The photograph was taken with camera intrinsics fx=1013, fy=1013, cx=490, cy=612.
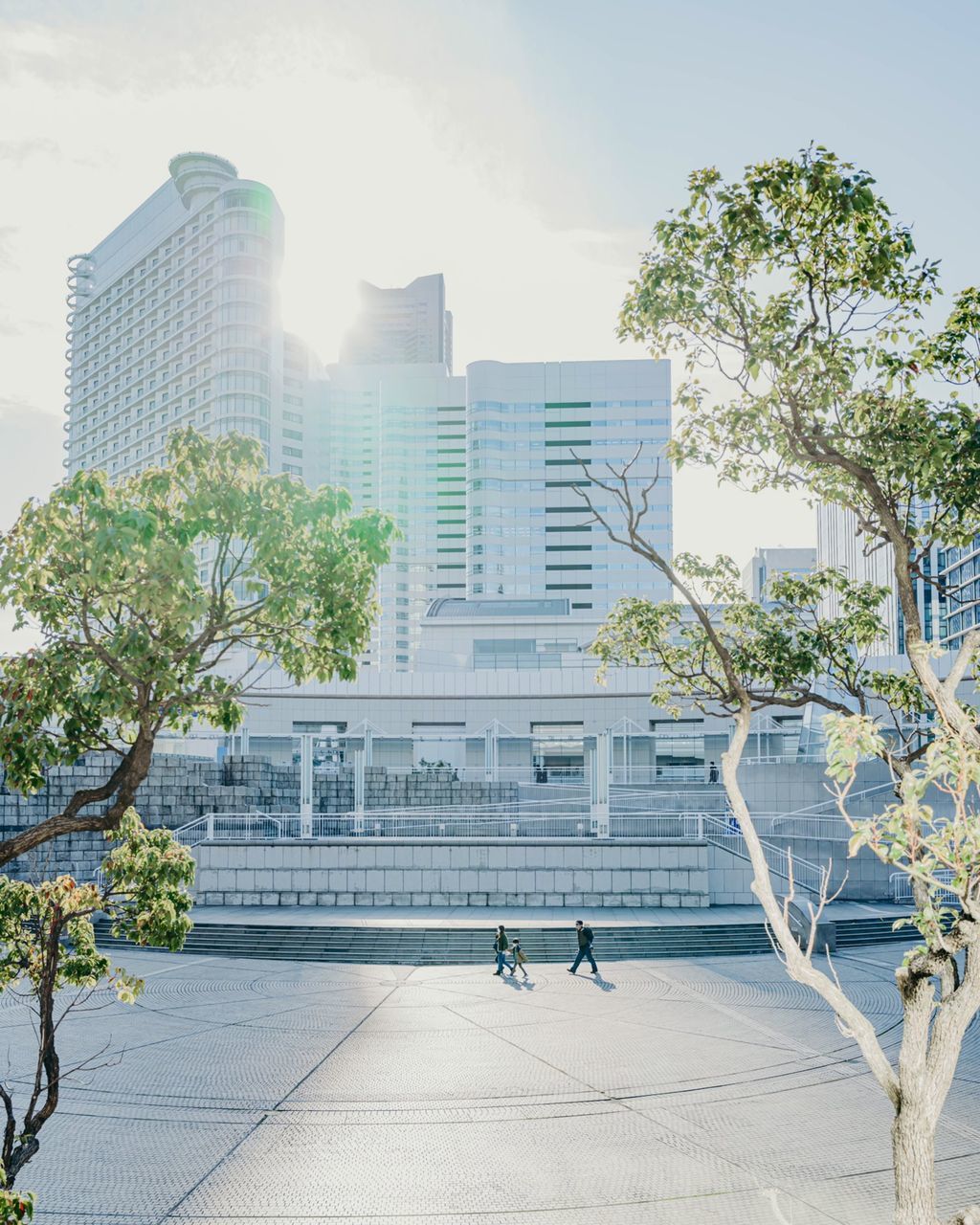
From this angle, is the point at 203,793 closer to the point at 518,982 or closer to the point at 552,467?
the point at 518,982

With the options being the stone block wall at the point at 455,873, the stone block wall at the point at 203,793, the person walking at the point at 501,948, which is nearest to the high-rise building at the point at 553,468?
the stone block wall at the point at 203,793

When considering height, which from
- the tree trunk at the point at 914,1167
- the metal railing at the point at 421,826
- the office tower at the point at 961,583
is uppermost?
the office tower at the point at 961,583

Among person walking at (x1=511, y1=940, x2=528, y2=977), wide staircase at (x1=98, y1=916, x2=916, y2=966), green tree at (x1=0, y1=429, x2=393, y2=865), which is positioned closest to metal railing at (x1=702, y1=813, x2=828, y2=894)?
wide staircase at (x1=98, y1=916, x2=916, y2=966)

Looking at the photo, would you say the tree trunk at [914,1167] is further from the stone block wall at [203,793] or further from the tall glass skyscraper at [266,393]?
the tall glass skyscraper at [266,393]

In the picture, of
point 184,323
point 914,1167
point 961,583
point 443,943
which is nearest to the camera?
point 914,1167

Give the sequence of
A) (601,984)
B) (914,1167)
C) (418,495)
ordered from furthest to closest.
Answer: (418,495), (601,984), (914,1167)

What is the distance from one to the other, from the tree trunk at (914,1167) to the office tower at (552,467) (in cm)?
11506

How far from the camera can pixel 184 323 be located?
398 feet

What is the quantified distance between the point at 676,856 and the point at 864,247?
66.3 ft

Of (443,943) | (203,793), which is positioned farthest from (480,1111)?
→ (203,793)

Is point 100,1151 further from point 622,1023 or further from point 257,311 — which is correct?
point 257,311

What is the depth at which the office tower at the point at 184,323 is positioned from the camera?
116625 millimetres

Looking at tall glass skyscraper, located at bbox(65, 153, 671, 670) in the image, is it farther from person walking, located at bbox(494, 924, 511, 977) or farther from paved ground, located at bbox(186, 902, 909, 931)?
person walking, located at bbox(494, 924, 511, 977)

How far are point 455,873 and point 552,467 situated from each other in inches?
4025
